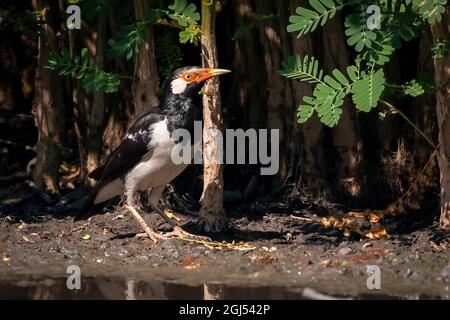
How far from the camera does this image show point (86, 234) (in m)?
9.84

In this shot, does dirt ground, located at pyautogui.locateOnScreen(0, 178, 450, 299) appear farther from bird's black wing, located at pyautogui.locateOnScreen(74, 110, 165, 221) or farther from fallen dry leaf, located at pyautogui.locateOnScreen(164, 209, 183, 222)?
bird's black wing, located at pyautogui.locateOnScreen(74, 110, 165, 221)

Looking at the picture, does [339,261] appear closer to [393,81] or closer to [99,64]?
[393,81]

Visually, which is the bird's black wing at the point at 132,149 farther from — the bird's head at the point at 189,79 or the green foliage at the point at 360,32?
the green foliage at the point at 360,32

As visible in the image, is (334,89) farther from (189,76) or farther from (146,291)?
(146,291)

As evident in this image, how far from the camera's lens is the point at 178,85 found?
381 inches

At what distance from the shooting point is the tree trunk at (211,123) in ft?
30.3

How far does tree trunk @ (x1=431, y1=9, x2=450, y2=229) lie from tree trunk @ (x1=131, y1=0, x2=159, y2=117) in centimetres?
256

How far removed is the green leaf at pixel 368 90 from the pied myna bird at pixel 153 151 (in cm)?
130

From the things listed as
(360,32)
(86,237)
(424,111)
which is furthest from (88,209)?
(424,111)

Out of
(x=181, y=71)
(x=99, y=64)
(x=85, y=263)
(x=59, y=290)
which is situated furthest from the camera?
(x=99, y=64)

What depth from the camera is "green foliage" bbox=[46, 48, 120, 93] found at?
9.84m

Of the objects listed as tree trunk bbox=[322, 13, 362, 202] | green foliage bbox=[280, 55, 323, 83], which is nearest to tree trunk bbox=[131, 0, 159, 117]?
green foliage bbox=[280, 55, 323, 83]

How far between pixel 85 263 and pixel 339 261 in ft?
7.00
